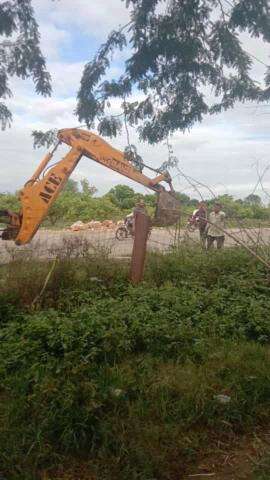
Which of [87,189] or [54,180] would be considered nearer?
[54,180]

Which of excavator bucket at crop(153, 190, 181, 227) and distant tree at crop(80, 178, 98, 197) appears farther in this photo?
distant tree at crop(80, 178, 98, 197)

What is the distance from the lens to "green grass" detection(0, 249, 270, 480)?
3.10 meters

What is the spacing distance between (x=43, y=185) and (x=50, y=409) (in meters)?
6.28

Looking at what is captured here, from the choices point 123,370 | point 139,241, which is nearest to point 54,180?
point 139,241

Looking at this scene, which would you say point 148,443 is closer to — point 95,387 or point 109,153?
point 95,387

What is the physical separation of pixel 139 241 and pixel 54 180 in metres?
3.65

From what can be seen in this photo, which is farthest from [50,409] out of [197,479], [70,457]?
[197,479]

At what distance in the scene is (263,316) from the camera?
529 centimetres

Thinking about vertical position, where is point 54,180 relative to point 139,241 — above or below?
above

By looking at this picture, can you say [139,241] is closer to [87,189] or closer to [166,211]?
[166,211]

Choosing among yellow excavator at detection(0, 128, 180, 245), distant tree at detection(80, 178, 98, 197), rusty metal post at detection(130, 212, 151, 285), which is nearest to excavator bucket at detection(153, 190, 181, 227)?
yellow excavator at detection(0, 128, 180, 245)

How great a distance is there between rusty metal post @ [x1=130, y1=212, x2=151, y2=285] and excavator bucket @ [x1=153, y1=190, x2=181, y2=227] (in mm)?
515

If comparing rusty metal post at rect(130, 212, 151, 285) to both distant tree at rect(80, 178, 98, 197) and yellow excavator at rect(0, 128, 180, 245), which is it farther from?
distant tree at rect(80, 178, 98, 197)

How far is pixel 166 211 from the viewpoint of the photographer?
23.9 feet
